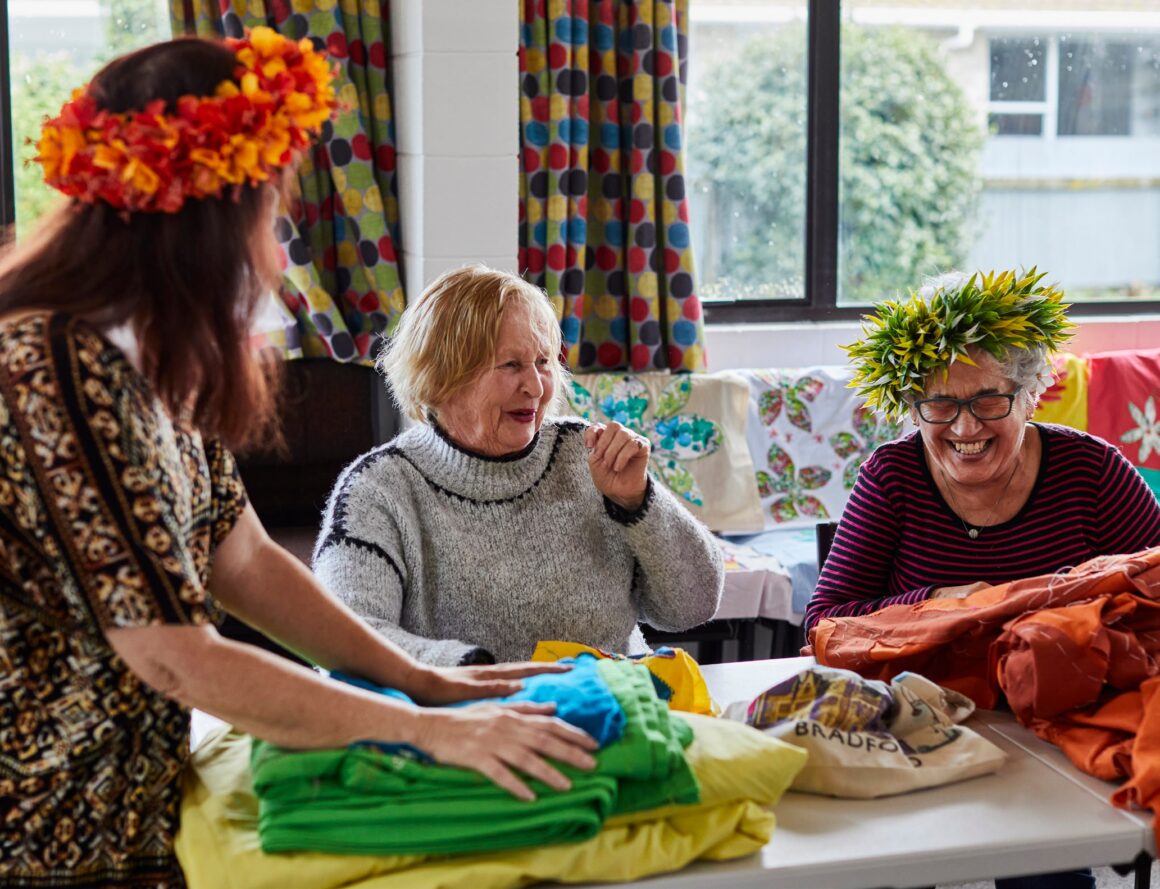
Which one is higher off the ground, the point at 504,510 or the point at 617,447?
the point at 617,447

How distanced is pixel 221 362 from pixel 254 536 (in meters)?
0.26

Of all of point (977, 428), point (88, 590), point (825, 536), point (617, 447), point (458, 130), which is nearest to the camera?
point (88, 590)

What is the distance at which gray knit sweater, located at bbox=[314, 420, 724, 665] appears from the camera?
2.03 meters

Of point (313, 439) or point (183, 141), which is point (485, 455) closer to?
point (183, 141)

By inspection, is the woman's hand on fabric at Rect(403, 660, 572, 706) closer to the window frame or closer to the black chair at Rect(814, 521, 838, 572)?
the black chair at Rect(814, 521, 838, 572)

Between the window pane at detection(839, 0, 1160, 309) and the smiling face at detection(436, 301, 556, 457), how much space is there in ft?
7.43

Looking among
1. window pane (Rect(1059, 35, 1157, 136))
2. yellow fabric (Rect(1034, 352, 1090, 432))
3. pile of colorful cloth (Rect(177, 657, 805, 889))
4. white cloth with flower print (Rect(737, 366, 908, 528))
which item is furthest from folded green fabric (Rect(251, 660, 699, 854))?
window pane (Rect(1059, 35, 1157, 136))

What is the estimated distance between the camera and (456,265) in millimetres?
3320

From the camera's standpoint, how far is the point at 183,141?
1.24 m

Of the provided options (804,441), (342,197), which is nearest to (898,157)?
(804,441)

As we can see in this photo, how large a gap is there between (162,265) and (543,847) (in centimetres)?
64

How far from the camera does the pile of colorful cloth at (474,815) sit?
4.22 ft

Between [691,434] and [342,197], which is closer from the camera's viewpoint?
[342,197]

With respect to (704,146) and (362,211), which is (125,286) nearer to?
(362,211)
